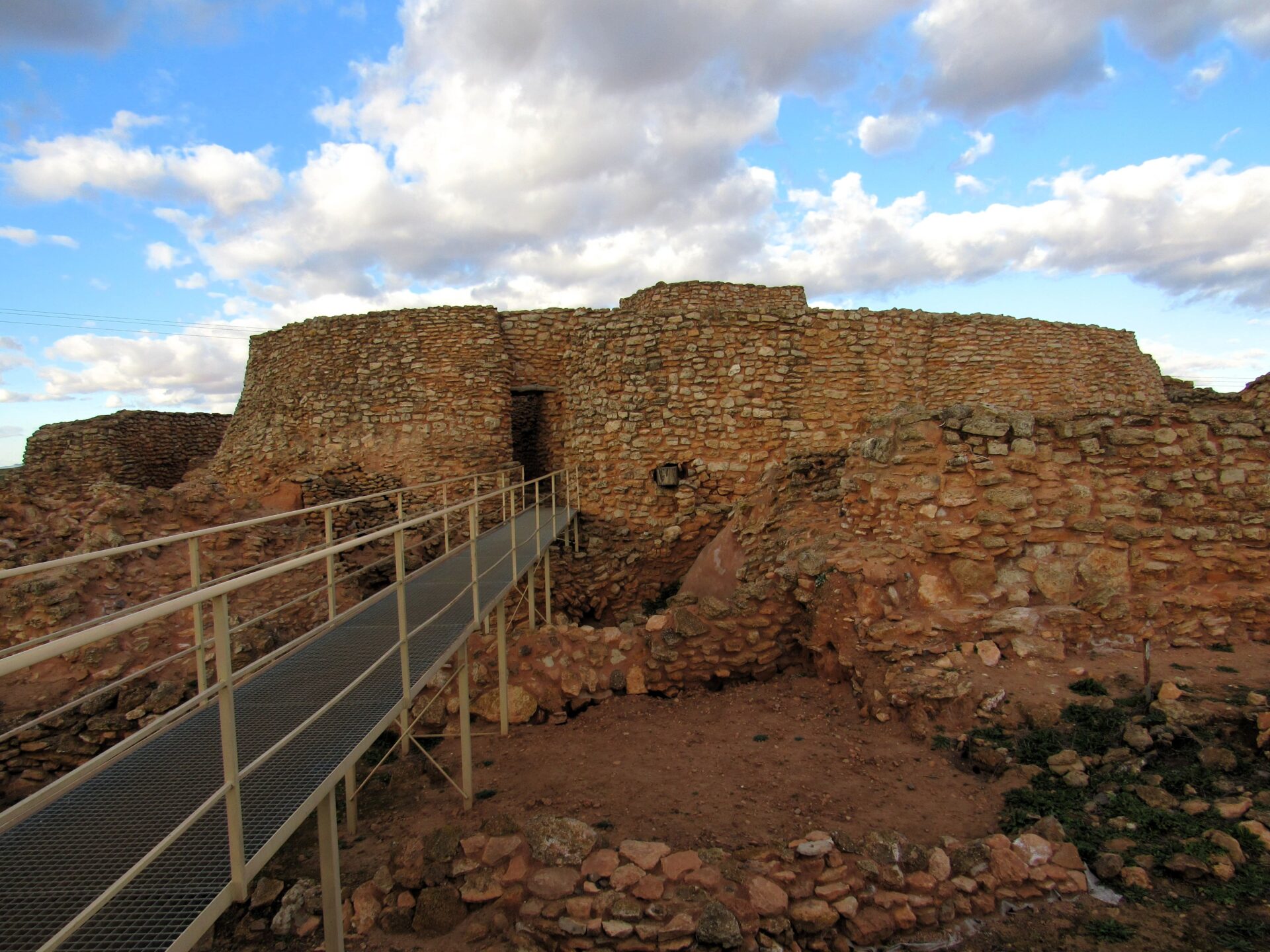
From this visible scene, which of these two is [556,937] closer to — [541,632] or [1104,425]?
[541,632]

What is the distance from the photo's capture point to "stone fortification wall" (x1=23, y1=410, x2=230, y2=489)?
55.2 feet

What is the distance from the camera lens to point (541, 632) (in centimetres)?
734

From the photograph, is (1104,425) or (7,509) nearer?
(1104,425)

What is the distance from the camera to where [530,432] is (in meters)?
15.2

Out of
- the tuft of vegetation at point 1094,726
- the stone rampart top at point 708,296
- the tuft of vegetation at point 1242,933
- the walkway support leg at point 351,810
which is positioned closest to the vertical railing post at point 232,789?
the walkway support leg at point 351,810

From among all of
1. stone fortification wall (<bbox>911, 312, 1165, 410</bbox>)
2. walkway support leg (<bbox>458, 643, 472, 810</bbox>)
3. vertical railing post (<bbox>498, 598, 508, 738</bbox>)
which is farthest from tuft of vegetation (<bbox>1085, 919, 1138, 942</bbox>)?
stone fortification wall (<bbox>911, 312, 1165, 410</bbox>)

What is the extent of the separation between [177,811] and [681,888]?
2.51 m

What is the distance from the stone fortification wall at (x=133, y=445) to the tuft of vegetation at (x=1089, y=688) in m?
19.1

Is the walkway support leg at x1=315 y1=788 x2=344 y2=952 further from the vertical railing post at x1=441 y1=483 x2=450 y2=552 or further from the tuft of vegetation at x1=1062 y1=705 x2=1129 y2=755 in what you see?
the tuft of vegetation at x1=1062 y1=705 x2=1129 y2=755

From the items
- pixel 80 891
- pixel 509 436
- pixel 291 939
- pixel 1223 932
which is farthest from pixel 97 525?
pixel 1223 932

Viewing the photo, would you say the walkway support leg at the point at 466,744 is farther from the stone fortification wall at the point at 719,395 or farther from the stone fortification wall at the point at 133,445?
the stone fortification wall at the point at 133,445

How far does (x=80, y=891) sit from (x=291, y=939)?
1.94 meters

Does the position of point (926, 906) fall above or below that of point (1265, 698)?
below

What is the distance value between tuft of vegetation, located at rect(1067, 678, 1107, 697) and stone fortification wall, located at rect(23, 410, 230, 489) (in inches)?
754
